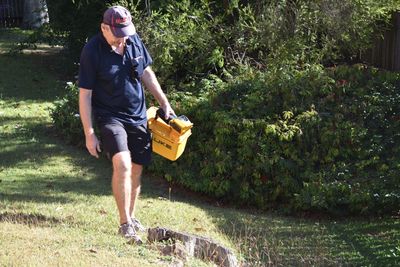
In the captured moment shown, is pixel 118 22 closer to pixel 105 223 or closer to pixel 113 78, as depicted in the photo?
pixel 113 78

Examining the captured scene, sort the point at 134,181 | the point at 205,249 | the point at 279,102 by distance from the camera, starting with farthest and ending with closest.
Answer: the point at 279,102 < the point at 134,181 < the point at 205,249

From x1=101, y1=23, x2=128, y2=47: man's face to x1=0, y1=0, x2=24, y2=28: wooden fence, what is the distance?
18.8 m

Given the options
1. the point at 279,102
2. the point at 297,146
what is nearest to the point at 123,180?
the point at 297,146

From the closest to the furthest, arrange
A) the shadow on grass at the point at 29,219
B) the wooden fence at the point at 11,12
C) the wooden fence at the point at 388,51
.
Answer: the shadow on grass at the point at 29,219 → the wooden fence at the point at 388,51 → the wooden fence at the point at 11,12

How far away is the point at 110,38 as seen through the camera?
550 centimetres

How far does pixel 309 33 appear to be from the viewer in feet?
36.0

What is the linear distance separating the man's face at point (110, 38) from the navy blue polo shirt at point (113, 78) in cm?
5

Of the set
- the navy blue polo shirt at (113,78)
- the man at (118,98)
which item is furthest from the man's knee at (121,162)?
the navy blue polo shirt at (113,78)

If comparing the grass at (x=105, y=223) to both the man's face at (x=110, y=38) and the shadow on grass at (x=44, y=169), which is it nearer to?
the shadow on grass at (x=44, y=169)

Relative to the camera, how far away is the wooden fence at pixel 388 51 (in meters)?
12.1

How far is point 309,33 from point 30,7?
42.7ft

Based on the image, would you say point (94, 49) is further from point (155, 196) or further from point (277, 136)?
point (277, 136)

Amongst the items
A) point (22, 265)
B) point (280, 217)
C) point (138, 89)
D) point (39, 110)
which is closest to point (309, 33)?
point (280, 217)

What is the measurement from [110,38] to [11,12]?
1938 centimetres
